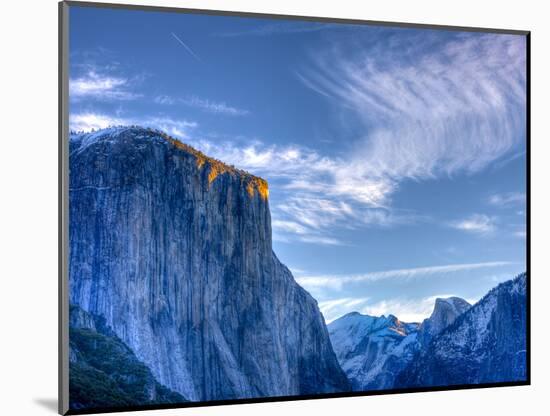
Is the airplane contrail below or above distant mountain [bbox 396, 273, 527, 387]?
above

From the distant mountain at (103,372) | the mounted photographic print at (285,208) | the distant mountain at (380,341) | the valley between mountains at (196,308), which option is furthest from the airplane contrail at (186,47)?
the distant mountain at (380,341)

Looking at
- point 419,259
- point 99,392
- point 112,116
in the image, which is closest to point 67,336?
point 99,392

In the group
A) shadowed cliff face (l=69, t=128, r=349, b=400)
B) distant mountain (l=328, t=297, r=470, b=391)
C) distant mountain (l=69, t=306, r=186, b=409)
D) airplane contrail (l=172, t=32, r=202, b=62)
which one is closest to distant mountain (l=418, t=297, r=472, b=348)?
distant mountain (l=328, t=297, r=470, b=391)

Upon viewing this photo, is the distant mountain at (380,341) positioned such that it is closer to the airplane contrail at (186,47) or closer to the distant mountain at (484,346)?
the distant mountain at (484,346)

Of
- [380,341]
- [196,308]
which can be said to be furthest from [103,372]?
[380,341]

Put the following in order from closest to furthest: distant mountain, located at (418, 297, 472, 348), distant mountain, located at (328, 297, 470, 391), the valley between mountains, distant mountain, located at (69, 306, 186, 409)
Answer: distant mountain, located at (69, 306, 186, 409) → the valley between mountains → distant mountain, located at (328, 297, 470, 391) → distant mountain, located at (418, 297, 472, 348)

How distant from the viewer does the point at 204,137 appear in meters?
10.3

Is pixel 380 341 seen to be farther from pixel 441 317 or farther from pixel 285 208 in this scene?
pixel 285 208

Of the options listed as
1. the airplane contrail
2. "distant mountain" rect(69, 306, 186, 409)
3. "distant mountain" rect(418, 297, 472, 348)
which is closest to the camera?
"distant mountain" rect(69, 306, 186, 409)

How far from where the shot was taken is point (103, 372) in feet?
32.1

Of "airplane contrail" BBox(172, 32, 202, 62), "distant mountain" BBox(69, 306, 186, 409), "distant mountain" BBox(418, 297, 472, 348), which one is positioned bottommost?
"distant mountain" BBox(69, 306, 186, 409)

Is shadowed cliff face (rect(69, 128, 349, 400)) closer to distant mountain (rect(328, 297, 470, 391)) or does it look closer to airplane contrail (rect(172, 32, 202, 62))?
distant mountain (rect(328, 297, 470, 391))

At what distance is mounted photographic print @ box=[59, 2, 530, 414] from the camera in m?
9.84

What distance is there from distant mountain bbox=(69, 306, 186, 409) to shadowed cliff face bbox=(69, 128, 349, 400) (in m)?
0.09
